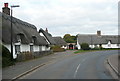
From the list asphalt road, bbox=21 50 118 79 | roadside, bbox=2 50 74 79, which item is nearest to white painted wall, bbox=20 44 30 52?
roadside, bbox=2 50 74 79

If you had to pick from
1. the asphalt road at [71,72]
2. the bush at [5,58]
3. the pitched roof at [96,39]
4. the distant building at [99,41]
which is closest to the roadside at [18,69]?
the bush at [5,58]

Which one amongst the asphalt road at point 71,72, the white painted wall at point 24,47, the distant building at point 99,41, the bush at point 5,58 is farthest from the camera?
the distant building at point 99,41

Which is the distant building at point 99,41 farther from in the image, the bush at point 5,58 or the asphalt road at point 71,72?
the bush at point 5,58

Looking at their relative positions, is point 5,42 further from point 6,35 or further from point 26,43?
point 26,43

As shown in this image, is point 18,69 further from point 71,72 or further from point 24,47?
point 24,47

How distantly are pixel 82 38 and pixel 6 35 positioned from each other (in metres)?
61.6

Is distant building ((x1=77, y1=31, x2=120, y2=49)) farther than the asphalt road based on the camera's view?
Yes

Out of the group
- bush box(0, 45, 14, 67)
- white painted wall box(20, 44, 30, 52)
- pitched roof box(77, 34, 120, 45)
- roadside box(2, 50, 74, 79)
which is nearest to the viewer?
roadside box(2, 50, 74, 79)

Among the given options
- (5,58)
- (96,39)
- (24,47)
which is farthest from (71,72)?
(96,39)

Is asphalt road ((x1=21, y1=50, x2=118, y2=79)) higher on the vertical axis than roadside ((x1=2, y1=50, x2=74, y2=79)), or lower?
lower

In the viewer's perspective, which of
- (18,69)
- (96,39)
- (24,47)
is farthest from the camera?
(96,39)

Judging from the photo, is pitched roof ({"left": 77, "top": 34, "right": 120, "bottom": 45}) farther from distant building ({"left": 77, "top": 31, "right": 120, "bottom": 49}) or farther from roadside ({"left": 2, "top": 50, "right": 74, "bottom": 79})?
roadside ({"left": 2, "top": 50, "right": 74, "bottom": 79})

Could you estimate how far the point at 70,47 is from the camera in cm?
8775

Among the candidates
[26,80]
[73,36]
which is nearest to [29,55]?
[26,80]
